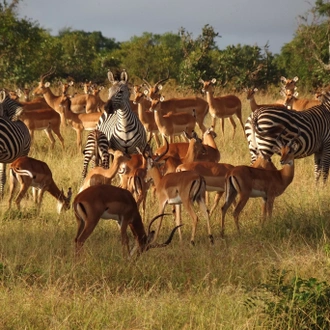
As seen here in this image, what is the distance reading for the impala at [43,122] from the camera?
15.4m

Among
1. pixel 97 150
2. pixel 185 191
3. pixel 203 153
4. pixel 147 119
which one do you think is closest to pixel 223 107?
pixel 147 119

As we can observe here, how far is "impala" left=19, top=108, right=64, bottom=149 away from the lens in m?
15.4

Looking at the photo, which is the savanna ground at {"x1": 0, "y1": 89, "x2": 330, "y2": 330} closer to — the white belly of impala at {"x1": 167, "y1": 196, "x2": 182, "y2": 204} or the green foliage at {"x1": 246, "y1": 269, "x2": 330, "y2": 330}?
the green foliage at {"x1": 246, "y1": 269, "x2": 330, "y2": 330}

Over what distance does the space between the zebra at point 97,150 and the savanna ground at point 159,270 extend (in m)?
1.20

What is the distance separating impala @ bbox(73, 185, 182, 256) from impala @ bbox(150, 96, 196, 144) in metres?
7.55

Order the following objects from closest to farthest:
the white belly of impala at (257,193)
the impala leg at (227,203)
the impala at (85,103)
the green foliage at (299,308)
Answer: the green foliage at (299,308), the impala leg at (227,203), the white belly of impala at (257,193), the impala at (85,103)

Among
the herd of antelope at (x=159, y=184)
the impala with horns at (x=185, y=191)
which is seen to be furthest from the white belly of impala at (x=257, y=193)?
the impala with horns at (x=185, y=191)

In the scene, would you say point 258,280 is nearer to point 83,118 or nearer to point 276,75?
point 83,118

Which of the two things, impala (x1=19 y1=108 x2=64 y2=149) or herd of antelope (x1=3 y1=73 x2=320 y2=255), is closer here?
herd of antelope (x1=3 y1=73 x2=320 y2=255)

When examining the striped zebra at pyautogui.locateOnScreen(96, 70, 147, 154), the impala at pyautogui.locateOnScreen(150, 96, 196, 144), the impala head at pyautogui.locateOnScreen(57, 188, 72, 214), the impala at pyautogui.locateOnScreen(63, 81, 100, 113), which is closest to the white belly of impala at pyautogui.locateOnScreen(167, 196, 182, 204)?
the impala head at pyautogui.locateOnScreen(57, 188, 72, 214)

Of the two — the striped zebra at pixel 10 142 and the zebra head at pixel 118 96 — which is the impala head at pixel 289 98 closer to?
the zebra head at pixel 118 96

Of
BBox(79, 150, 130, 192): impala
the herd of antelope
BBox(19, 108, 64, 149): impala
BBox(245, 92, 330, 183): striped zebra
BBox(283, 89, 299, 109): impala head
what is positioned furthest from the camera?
BBox(283, 89, 299, 109): impala head

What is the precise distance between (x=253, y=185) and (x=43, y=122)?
788 centimetres

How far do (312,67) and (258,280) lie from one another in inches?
867
